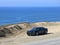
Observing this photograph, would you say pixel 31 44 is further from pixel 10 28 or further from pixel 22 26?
pixel 22 26

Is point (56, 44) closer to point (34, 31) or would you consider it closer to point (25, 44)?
point (25, 44)

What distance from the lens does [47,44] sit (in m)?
24.1

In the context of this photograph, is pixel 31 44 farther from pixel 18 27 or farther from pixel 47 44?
pixel 18 27

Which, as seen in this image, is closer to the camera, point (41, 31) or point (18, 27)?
point (41, 31)

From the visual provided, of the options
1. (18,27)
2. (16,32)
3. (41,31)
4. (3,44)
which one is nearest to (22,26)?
(18,27)

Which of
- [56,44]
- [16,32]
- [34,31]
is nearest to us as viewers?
[56,44]

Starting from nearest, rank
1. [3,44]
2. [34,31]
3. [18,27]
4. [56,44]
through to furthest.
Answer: [56,44] → [3,44] → [34,31] → [18,27]

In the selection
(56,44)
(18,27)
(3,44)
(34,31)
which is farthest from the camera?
(18,27)

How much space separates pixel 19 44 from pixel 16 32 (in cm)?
1973

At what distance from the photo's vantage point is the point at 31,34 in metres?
36.8

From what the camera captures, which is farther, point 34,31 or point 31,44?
point 34,31

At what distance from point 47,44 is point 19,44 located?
3.07 m

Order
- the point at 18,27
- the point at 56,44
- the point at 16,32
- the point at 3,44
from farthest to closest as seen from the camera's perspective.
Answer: the point at 18,27 → the point at 16,32 → the point at 3,44 → the point at 56,44

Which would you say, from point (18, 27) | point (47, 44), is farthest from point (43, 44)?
point (18, 27)
